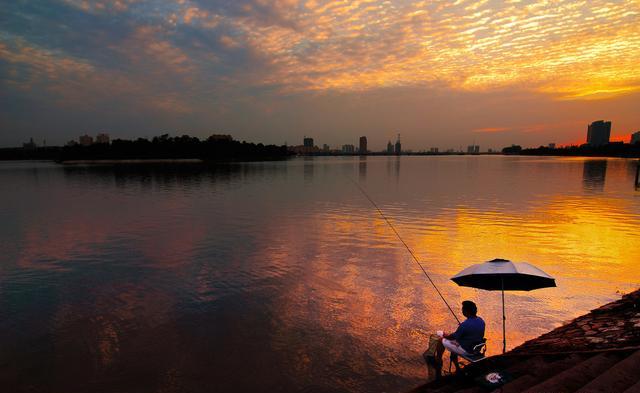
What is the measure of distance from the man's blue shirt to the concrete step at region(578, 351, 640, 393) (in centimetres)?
188

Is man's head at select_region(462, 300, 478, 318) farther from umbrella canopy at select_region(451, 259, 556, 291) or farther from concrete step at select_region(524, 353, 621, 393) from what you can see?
concrete step at select_region(524, 353, 621, 393)

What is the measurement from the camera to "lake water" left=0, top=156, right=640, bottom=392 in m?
8.45

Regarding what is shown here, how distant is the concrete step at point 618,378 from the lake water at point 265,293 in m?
3.14

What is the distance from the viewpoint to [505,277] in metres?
8.25

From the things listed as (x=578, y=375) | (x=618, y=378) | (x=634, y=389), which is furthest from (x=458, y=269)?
(x=634, y=389)

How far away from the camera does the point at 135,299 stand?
12.4m

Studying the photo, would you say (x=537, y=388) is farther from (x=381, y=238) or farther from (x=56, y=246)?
(x=56, y=246)

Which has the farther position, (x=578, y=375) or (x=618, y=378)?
(x=578, y=375)

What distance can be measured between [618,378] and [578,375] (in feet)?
1.80

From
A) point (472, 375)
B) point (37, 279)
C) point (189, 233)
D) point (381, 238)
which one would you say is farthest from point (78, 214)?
point (472, 375)

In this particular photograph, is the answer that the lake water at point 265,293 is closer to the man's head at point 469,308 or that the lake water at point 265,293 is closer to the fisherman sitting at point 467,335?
the fisherman sitting at point 467,335

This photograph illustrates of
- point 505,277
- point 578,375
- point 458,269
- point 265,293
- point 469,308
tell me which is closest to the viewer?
point 578,375

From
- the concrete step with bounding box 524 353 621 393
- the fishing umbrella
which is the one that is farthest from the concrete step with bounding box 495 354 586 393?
the fishing umbrella

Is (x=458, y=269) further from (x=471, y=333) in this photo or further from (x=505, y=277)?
(x=471, y=333)
